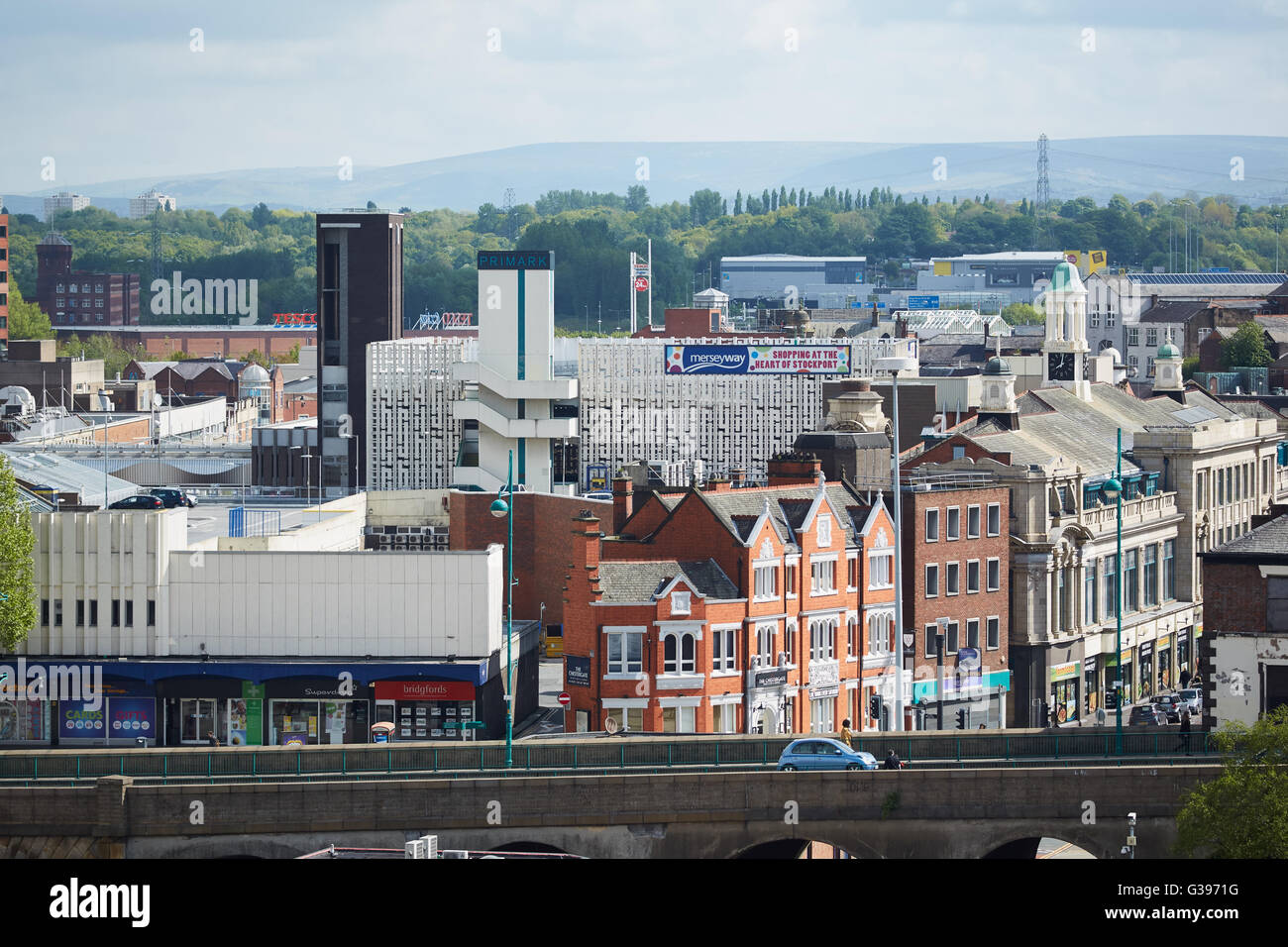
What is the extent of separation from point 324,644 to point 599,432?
54168 mm

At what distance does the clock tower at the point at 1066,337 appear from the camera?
127 meters

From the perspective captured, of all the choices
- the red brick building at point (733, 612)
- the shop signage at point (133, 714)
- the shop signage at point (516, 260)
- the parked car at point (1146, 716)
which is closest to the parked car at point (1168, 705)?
the parked car at point (1146, 716)

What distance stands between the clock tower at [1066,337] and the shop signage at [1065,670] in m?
26.7

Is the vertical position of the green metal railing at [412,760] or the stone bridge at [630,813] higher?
the green metal railing at [412,760]

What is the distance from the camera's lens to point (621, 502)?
86.1 metres

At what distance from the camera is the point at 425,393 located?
427ft

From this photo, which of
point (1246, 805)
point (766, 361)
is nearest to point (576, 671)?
point (1246, 805)

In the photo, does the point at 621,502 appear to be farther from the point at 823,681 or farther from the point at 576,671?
the point at 576,671

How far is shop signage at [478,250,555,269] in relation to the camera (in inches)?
4899

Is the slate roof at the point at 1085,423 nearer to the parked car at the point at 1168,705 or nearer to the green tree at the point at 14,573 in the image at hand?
the parked car at the point at 1168,705

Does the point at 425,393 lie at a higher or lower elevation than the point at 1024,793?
higher
